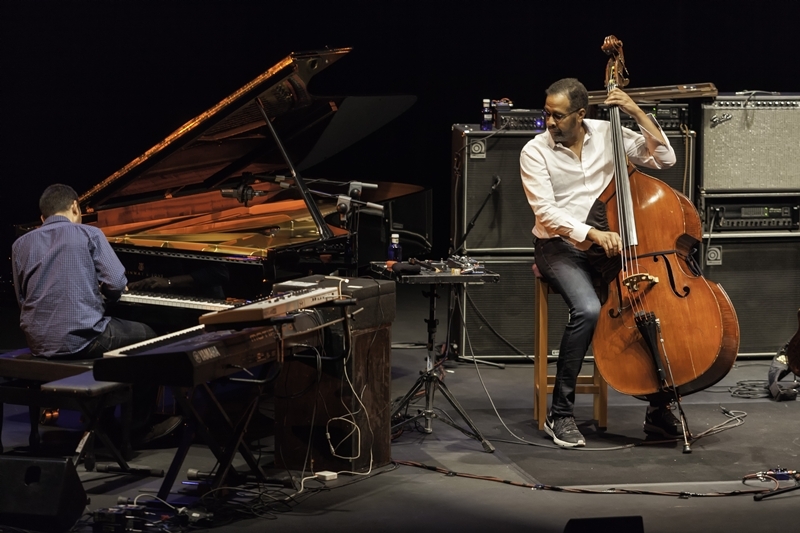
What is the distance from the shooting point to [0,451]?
5191 mm

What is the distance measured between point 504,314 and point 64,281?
3.03 m

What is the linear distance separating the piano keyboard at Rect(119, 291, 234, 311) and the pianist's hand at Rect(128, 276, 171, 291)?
33 millimetres

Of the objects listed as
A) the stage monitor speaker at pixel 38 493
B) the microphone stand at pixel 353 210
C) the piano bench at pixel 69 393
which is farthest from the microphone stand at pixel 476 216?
the stage monitor speaker at pixel 38 493

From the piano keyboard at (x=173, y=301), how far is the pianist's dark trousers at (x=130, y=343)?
0.37 ft

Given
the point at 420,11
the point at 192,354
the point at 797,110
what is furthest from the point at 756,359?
the point at 192,354

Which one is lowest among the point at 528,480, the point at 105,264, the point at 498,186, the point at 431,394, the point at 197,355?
the point at 528,480

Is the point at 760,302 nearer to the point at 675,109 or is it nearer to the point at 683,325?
the point at 675,109

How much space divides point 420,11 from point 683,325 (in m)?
4.76

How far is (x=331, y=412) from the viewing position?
4.97 m

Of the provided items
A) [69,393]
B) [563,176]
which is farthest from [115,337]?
[563,176]

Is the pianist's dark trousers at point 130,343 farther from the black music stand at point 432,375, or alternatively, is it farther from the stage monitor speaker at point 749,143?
the stage monitor speaker at point 749,143

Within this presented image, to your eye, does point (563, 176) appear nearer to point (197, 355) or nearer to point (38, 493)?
point (197, 355)

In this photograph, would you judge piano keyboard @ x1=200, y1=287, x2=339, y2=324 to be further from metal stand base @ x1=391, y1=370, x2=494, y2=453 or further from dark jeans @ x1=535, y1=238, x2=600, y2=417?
dark jeans @ x1=535, y1=238, x2=600, y2=417

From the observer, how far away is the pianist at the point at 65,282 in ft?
16.6
